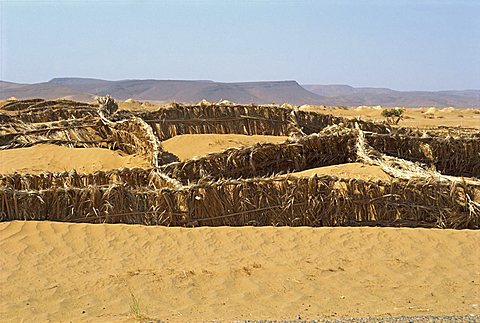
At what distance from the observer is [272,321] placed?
4473mm

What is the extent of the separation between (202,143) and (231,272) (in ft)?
23.9

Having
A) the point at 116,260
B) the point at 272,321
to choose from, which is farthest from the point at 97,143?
the point at 272,321

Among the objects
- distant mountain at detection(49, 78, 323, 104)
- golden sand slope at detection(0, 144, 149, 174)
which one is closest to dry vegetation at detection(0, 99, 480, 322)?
golden sand slope at detection(0, 144, 149, 174)

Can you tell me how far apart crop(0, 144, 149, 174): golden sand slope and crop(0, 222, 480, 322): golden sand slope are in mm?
4598

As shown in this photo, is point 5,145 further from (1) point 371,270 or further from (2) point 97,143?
(1) point 371,270

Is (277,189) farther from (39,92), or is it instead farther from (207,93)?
(207,93)

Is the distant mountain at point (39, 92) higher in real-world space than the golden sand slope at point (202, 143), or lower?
lower

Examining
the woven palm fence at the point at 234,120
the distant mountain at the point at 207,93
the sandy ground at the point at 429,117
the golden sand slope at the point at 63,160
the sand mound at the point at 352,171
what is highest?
the woven palm fence at the point at 234,120

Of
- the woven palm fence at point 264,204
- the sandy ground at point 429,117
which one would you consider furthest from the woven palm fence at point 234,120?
the sandy ground at point 429,117

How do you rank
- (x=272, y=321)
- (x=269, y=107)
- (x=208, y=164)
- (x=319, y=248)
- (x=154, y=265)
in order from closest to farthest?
(x=272, y=321) < (x=154, y=265) < (x=319, y=248) < (x=208, y=164) < (x=269, y=107)

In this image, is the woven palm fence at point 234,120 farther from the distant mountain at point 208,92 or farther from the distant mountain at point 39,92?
the distant mountain at point 208,92

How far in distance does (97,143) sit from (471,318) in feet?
34.9

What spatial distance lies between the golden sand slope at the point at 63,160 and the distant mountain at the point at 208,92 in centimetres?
9479

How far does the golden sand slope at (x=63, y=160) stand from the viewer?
36.6ft
